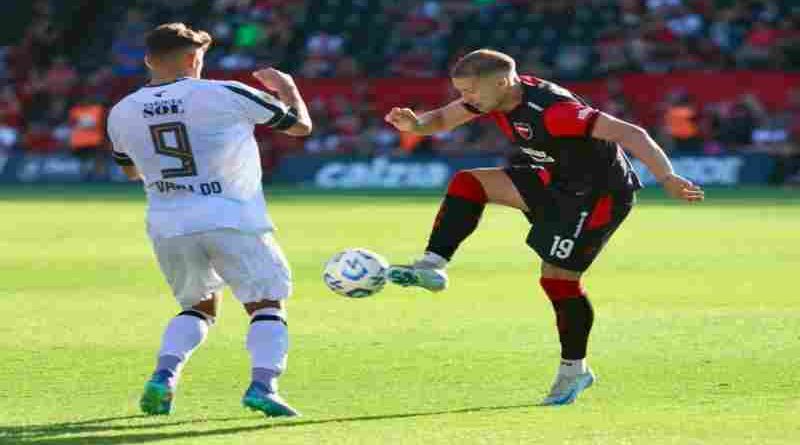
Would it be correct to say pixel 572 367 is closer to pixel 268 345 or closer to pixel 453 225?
pixel 453 225

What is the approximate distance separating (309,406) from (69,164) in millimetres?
28051

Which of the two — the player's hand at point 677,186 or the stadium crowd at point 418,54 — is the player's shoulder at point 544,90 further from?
the stadium crowd at point 418,54

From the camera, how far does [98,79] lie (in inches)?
1497

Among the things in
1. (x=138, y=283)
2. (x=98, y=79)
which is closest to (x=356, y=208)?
(x=138, y=283)

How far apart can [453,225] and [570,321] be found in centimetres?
79

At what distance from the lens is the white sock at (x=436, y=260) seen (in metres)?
8.80

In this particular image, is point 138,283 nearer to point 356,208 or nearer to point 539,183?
point 539,183

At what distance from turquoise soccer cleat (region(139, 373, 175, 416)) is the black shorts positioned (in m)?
2.02

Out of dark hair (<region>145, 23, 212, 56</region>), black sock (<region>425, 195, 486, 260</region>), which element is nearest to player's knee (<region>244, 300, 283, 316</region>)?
black sock (<region>425, 195, 486, 260</region>)

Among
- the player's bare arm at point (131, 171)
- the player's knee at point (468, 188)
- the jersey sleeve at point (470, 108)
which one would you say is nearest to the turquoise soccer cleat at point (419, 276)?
the player's knee at point (468, 188)

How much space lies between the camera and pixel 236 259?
8031 mm

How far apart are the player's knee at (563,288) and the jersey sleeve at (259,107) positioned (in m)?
1.65

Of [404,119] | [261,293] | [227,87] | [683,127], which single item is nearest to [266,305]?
[261,293]

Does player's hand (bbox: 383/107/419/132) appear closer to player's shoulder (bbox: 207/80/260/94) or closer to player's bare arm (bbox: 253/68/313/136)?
player's bare arm (bbox: 253/68/313/136)
